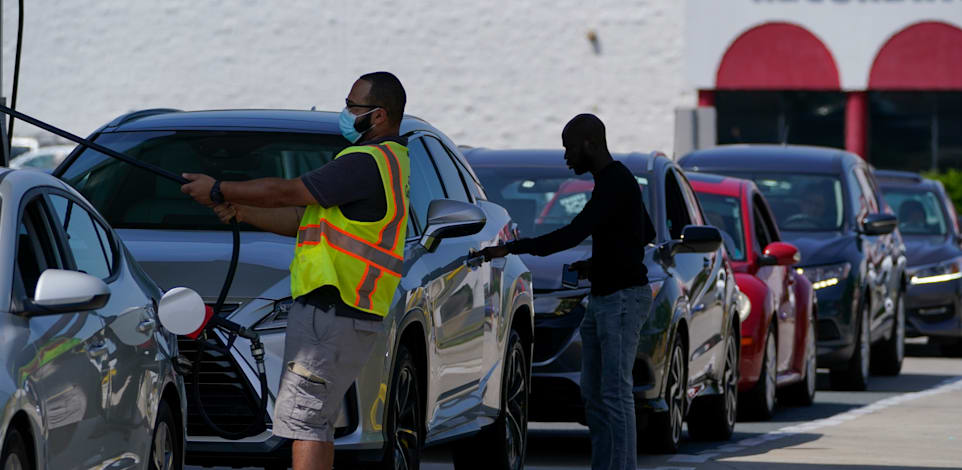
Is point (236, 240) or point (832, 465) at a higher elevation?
point (236, 240)

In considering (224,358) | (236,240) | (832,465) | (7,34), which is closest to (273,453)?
(224,358)

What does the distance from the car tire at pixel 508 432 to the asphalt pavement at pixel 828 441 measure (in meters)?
1.04

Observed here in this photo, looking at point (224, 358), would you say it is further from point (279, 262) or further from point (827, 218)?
point (827, 218)

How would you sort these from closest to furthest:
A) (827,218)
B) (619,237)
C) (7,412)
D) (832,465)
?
(7,412) < (619,237) < (832,465) < (827,218)

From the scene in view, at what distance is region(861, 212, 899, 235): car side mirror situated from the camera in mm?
17125

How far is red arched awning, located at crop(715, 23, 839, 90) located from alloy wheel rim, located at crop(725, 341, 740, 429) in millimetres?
25579

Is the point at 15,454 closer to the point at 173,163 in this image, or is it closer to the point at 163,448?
the point at 163,448

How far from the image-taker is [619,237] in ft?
30.5

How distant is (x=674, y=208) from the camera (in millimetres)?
12664

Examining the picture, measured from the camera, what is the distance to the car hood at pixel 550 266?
11188 mm

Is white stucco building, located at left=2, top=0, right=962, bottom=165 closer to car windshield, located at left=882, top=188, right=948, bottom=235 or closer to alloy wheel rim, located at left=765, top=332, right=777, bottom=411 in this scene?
car windshield, located at left=882, top=188, right=948, bottom=235

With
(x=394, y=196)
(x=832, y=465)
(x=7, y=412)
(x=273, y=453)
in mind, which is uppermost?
(x=394, y=196)

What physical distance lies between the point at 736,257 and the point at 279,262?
7534 mm

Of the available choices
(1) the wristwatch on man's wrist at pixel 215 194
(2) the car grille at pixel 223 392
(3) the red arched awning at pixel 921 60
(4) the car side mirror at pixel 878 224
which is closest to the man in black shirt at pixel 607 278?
(2) the car grille at pixel 223 392
